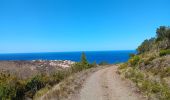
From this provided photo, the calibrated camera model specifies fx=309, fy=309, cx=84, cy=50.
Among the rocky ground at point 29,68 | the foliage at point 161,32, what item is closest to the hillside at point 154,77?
the foliage at point 161,32

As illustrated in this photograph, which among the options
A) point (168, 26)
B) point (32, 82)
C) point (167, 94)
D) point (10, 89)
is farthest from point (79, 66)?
point (167, 94)

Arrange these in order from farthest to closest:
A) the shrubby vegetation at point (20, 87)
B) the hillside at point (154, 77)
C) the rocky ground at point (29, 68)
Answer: the rocky ground at point (29, 68) < the shrubby vegetation at point (20, 87) < the hillside at point (154, 77)

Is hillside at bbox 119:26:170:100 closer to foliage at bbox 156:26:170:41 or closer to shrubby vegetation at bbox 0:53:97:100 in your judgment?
foliage at bbox 156:26:170:41

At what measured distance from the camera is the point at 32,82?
47344 millimetres

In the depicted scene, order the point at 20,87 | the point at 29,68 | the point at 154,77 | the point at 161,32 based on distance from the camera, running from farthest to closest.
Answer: the point at 29,68, the point at 161,32, the point at 20,87, the point at 154,77

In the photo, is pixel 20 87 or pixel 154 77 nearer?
pixel 154 77

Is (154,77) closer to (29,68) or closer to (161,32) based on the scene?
(161,32)

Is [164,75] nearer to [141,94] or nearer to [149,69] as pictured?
[149,69]

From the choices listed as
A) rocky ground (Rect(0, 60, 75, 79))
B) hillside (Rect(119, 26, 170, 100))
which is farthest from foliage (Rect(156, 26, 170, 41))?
rocky ground (Rect(0, 60, 75, 79))

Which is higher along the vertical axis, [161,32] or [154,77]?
[161,32]

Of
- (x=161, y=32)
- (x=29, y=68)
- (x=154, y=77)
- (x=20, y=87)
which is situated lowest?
(x=29, y=68)

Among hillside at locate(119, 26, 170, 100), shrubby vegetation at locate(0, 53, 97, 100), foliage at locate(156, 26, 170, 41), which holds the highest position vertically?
foliage at locate(156, 26, 170, 41)

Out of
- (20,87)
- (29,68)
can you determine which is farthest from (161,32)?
(29,68)

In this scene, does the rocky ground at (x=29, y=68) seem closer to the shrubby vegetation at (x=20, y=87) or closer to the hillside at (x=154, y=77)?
the shrubby vegetation at (x=20, y=87)
